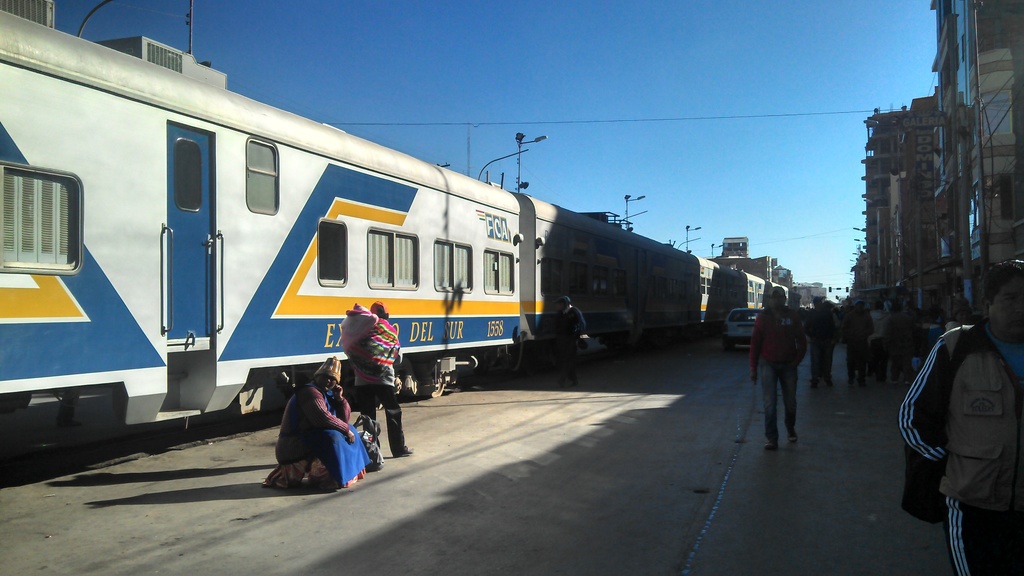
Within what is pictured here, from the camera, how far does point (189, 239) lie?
6859 mm

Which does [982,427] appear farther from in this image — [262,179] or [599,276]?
[599,276]

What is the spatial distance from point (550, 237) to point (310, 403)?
990 cm

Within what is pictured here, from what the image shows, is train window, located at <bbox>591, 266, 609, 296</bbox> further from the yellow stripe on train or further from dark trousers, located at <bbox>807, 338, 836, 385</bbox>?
the yellow stripe on train

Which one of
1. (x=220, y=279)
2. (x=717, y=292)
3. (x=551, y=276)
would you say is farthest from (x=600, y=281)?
(x=717, y=292)

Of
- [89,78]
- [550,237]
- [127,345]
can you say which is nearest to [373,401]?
[127,345]

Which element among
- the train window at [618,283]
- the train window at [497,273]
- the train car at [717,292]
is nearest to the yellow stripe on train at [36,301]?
the train window at [497,273]

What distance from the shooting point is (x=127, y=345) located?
622cm

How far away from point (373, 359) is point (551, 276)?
28.4 feet

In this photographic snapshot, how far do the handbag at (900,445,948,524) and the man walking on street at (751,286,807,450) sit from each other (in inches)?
206

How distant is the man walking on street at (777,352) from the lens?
8.09 metres

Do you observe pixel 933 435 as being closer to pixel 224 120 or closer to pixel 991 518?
pixel 991 518

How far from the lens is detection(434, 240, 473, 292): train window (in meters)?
11.4

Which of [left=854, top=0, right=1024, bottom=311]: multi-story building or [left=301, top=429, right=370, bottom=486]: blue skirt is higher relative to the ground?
[left=854, top=0, right=1024, bottom=311]: multi-story building

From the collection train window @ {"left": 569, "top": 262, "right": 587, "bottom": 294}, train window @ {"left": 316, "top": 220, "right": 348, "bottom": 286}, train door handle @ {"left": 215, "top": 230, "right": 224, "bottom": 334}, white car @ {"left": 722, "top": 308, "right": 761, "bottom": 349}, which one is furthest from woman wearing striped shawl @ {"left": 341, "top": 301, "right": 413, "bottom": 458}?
white car @ {"left": 722, "top": 308, "right": 761, "bottom": 349}
